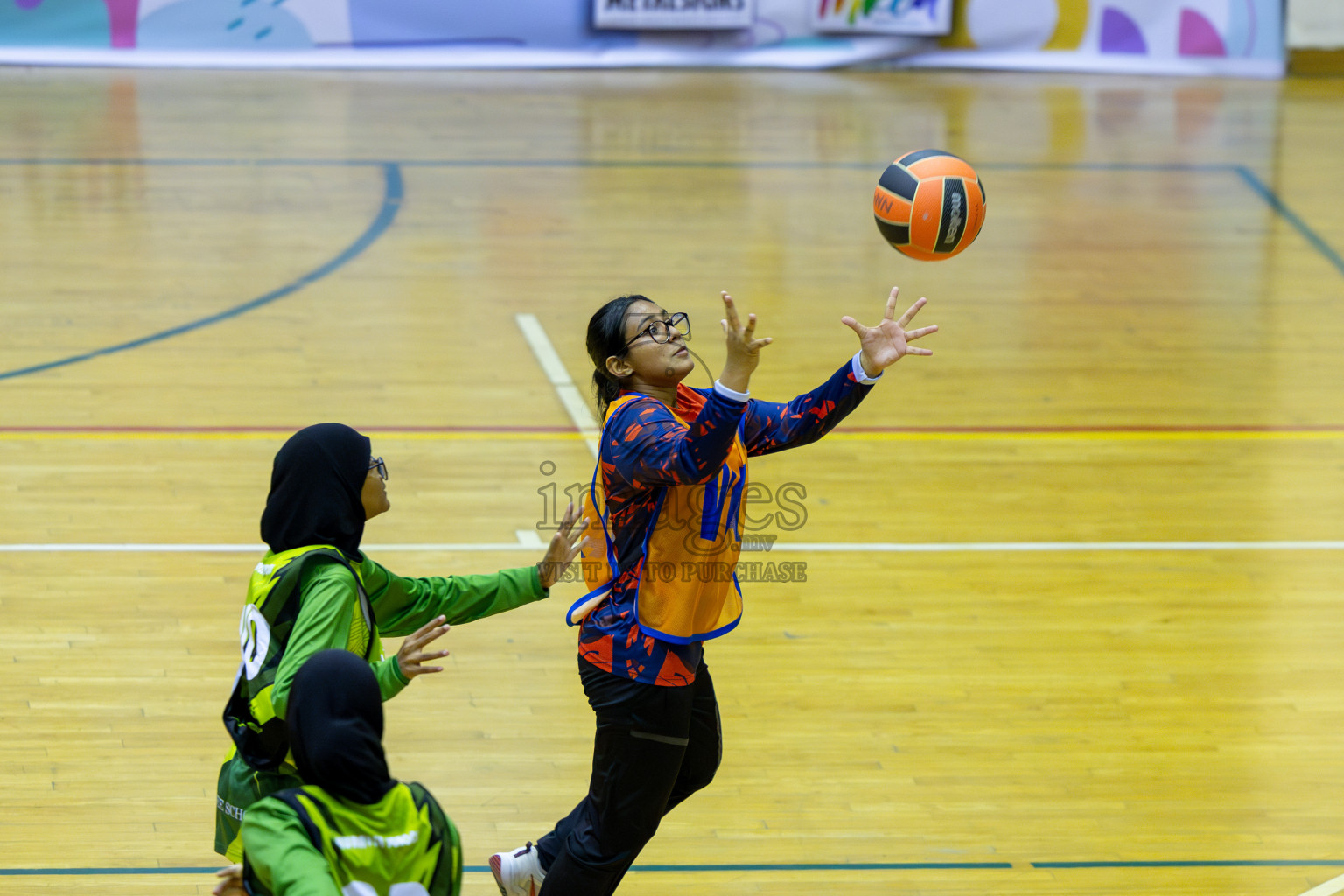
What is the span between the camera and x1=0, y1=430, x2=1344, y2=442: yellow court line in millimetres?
7223

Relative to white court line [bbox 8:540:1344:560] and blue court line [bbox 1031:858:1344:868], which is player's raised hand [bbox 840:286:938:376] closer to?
blue court line [bbox 1031:858:1344:868]

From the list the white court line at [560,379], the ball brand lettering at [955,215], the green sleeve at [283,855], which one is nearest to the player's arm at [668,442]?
the green sleeve at [283,855]

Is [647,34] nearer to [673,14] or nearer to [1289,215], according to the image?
[673,14]

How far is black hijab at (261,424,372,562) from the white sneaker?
3.39 ft

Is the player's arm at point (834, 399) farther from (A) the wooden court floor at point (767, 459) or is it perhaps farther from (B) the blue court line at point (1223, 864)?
(B) the blue court line at point (1223, 864)

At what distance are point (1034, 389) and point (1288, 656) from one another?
9.55 ft

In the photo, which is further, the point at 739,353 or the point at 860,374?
the point at 860,374

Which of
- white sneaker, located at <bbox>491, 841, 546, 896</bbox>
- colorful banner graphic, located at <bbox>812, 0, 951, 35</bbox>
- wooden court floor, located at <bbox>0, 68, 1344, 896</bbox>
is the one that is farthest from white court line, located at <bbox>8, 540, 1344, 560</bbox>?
colorful banner graphic, located at <bbox>812, 0, 951, 35</bbox>

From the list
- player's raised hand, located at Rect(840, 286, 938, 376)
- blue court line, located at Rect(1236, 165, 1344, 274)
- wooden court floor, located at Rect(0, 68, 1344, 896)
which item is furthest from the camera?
blue court line, located at Rect(1236, 165, 1344, 274)

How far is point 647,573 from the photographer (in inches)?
129

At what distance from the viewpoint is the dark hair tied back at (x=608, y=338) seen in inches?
129

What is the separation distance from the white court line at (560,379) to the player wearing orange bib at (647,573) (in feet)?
12.2

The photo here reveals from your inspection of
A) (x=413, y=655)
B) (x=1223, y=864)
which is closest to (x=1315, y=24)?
(x=1223, y=864)

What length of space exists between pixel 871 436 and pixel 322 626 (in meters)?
5.03
